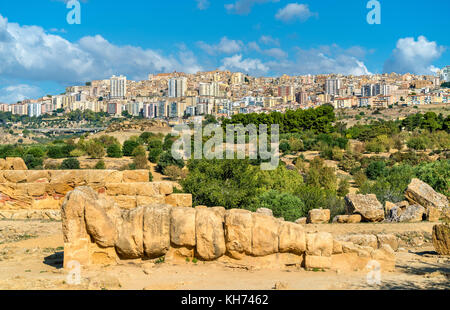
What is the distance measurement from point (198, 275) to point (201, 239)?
92cm

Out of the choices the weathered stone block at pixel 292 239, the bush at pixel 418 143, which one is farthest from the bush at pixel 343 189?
the weathered stone block at pixel 292 239

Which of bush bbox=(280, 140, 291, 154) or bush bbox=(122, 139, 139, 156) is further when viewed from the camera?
bush bbox=(122, 139, 139, 156)

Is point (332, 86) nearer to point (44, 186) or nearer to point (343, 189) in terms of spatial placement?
point (343, 189)

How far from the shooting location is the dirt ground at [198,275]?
865 cm

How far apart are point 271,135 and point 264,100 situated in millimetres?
122318

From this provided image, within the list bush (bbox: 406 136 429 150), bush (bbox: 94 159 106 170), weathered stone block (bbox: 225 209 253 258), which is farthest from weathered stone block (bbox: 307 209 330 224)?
bush (bbox: 406 136 429 150)

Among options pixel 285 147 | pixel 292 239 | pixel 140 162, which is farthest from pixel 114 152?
pixel 292 239

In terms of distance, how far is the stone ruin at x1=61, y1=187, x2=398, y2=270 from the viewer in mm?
10258

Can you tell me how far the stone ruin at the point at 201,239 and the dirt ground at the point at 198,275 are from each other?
25 centimetres

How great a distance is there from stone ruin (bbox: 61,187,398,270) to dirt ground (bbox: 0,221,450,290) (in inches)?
9.7

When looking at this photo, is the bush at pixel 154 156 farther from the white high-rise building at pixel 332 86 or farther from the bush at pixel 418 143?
the white high-rise building at pixel 332 86

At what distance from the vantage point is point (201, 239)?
10336 mm

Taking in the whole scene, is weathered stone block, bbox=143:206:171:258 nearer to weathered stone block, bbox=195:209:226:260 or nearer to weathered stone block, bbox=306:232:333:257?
weathered stone block, bbox=195:209:226:260
